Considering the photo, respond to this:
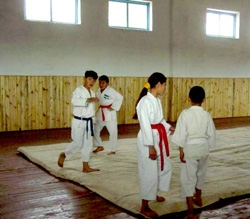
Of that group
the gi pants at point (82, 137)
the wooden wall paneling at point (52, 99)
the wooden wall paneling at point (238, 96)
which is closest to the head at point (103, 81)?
the gi pants at point (82, 137)

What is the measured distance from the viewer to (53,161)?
4.60 metres

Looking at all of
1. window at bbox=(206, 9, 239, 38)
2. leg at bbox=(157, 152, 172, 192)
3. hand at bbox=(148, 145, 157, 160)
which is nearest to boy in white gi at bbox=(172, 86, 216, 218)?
leg at bbox=(157, 152, 172, 192)

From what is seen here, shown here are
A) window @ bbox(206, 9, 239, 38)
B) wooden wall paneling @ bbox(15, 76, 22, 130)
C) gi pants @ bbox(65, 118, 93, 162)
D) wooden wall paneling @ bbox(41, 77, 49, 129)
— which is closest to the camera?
gi pants @ bbox(65, 118, 93, 162)

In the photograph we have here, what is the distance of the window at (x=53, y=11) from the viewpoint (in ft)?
24.7

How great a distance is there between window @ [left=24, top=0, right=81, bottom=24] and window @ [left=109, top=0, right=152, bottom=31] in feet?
3.19

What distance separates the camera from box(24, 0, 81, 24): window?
7.52 metres

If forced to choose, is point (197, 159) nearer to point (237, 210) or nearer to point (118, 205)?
point (237, 210)

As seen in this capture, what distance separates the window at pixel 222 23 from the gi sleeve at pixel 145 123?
26.2 feet

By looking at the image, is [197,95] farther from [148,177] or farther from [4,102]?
[4,102]

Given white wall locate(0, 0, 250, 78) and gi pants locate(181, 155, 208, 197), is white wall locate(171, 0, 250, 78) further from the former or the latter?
gi pants locate(181, 155, 208, 197)

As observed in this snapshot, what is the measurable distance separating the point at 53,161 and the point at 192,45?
6446 millimetres

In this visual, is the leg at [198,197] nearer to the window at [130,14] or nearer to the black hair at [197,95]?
the black hair at [197,95]

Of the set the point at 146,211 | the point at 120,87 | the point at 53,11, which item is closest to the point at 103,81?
the point at 146,211

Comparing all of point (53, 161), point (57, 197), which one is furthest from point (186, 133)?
point (53, 161)
